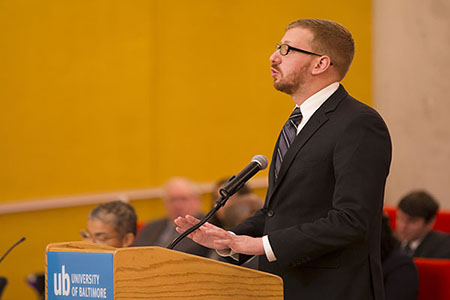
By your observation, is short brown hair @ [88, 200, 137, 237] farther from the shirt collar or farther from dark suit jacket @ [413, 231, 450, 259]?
dark suit jacket @ [413, 231, 450, 259]

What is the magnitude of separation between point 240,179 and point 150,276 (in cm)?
41

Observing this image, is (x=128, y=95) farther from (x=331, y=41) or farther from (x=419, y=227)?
(x=331, y=41)

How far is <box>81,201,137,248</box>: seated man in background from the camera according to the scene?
3.25 meters

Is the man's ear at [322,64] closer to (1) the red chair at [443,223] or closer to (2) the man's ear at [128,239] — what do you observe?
(2) the man's ear at [128,239]

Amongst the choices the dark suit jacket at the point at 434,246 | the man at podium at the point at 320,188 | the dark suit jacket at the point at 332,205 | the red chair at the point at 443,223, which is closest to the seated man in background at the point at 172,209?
the dark suit jacket at the point at 434,246

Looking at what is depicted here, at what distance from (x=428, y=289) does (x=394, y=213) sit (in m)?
2.34

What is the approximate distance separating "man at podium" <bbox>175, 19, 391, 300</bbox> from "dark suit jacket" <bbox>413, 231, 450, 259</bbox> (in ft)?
9.29

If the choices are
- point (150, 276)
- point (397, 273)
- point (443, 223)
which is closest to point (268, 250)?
point (150, 276)

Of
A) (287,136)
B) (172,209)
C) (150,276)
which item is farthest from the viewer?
(172,209)

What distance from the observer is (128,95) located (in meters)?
6.39

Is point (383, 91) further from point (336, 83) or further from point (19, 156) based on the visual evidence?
point (336, 83)

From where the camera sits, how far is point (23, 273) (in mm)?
5730

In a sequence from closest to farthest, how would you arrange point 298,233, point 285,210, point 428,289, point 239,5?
point 298,233 < point 285,210 < point 428,289 < point 239,5

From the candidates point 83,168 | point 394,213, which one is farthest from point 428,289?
point 83,168
